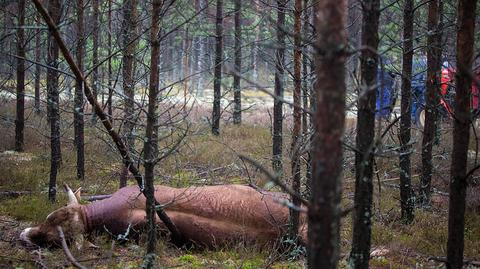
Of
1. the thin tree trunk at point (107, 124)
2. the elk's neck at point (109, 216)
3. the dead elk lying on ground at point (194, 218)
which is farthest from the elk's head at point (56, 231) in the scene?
the thin tree trunk at point (107, 124)

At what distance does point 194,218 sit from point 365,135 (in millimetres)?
4099

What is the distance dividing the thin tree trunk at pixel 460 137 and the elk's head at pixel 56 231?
16.0 ft

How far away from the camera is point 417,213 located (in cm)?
888

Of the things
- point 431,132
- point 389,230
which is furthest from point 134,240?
point 431,132

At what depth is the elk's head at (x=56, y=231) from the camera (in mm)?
7125

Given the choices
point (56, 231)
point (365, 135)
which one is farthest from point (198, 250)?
point (365, 135)

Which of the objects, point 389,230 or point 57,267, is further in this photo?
point 389,230

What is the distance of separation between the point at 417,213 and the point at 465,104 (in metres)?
5.43

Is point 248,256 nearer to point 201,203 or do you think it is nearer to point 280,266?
point 280,266

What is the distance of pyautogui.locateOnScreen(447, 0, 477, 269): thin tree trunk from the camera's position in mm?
3889

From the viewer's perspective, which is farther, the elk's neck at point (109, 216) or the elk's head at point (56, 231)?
the elk's neck at point (109, 216)

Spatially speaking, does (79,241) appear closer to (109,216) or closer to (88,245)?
(88,245)

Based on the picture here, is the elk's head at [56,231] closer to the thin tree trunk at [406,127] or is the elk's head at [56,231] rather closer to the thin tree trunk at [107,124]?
the thin tree trunk at [107,124]

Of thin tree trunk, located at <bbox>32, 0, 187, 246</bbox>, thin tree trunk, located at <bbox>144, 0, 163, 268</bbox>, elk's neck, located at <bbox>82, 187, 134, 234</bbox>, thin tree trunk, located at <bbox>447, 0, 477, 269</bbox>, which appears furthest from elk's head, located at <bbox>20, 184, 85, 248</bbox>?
thin tree trunk, located at <bbox>447, 0, 477, 269</bbox>
